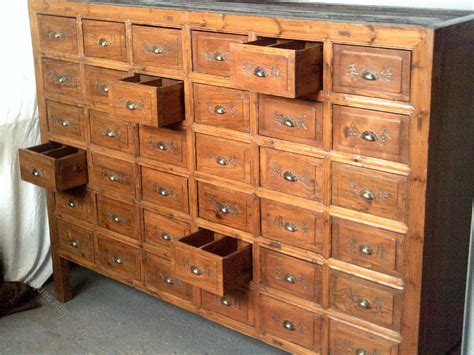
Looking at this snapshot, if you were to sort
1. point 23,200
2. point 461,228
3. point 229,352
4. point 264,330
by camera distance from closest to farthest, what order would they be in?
point 461,228 → point 264,330 → point 229,352 → point 23,200

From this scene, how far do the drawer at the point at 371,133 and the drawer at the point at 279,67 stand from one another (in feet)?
0.39

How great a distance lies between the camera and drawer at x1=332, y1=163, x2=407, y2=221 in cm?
218

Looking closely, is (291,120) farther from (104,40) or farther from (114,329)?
(114,329)

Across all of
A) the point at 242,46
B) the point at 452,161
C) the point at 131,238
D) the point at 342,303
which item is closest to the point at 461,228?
the point at 452,161

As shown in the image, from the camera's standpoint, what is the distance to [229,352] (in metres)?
2.96

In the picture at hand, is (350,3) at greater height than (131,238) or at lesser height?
greater

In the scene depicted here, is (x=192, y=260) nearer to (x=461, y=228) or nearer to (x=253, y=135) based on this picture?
(x=253, y=135)

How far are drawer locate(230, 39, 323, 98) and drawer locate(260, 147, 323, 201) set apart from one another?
8.7 inches

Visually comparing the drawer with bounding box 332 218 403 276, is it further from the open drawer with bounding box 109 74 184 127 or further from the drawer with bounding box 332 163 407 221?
the open drawer with bounding box 109 74 184 127

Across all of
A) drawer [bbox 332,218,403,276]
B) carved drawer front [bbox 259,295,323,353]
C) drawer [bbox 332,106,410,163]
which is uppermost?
drawer [bbox 332,106,410,163]

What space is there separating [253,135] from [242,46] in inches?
13.0

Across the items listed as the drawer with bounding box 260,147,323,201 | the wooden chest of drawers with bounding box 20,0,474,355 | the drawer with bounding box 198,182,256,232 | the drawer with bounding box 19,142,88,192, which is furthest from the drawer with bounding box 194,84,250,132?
the drawer with bounding box 19,142,88,192

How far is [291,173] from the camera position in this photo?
2.41 m

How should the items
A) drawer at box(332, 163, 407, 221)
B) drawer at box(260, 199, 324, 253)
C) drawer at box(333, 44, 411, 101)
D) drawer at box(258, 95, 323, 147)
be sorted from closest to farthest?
drawer at box(333, 44, 411, 101)
drawer at box(332, 163, 407, 221)
drawer at box(258, 95, 323, 147)
drawer at box(260, 199, 324, 253)
